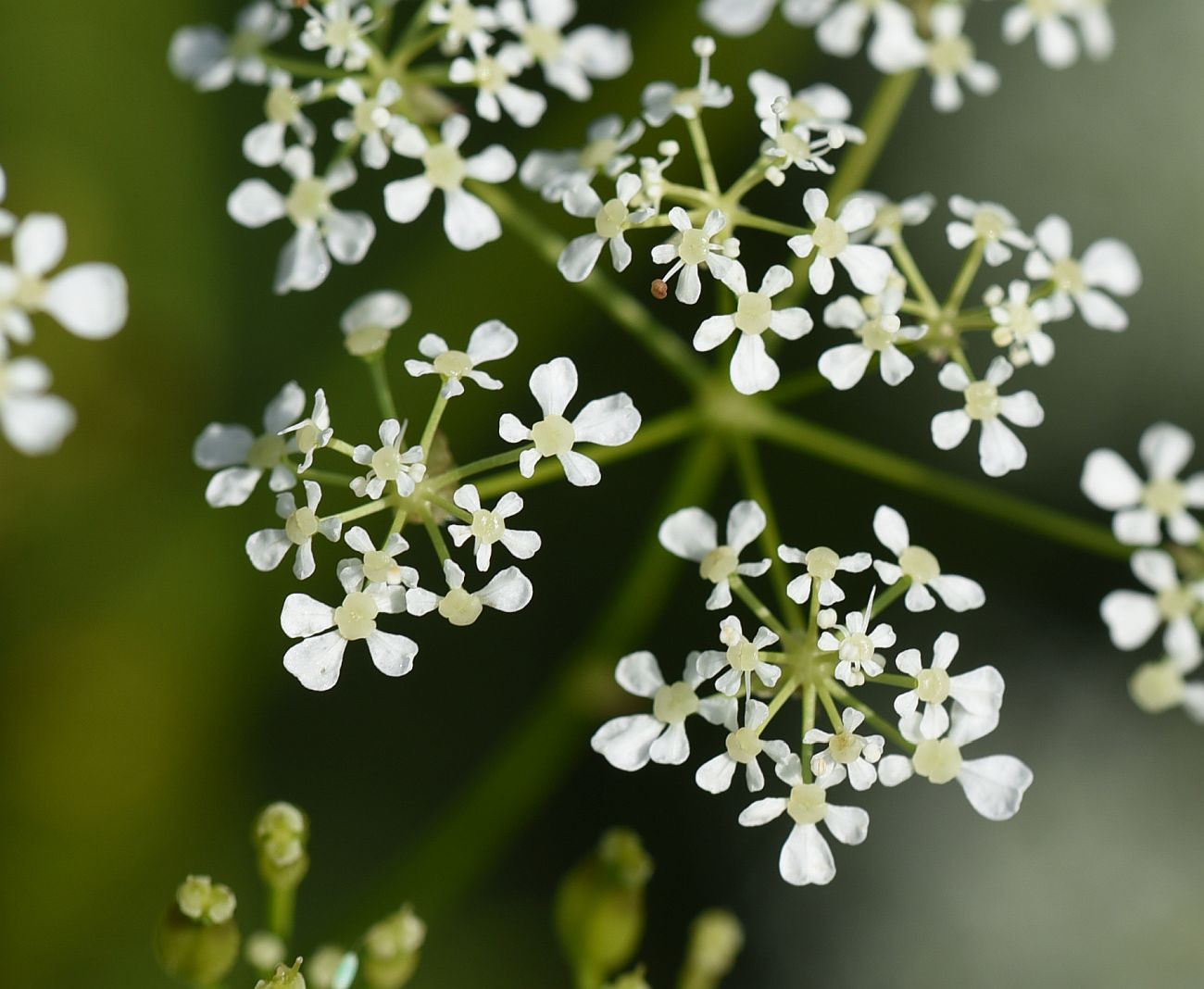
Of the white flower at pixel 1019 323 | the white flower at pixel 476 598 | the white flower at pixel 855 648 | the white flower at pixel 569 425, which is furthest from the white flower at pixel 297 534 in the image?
the white flower at pixel 1019 323

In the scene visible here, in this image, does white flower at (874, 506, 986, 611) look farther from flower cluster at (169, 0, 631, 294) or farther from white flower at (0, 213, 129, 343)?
white flower at (0, 213, 129, 343)

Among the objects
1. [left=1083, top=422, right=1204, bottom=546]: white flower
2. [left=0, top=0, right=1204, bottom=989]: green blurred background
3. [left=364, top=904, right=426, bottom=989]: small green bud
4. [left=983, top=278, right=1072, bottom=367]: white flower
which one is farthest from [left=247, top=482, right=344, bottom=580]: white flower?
[left=1083, top=422, right=1204, bottom=546]: white flower

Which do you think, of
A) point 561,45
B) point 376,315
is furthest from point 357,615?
point 561,45

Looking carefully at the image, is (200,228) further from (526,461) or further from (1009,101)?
(1009,101)

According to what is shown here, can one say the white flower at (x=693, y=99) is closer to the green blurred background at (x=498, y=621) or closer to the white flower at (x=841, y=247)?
the white flower at (x=841, y=247)

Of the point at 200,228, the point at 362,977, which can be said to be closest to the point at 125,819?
the point at 362,977

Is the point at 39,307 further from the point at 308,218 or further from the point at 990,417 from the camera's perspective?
the point at 990,417

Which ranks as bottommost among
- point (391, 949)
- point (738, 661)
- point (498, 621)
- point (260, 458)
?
point (498, 621)
